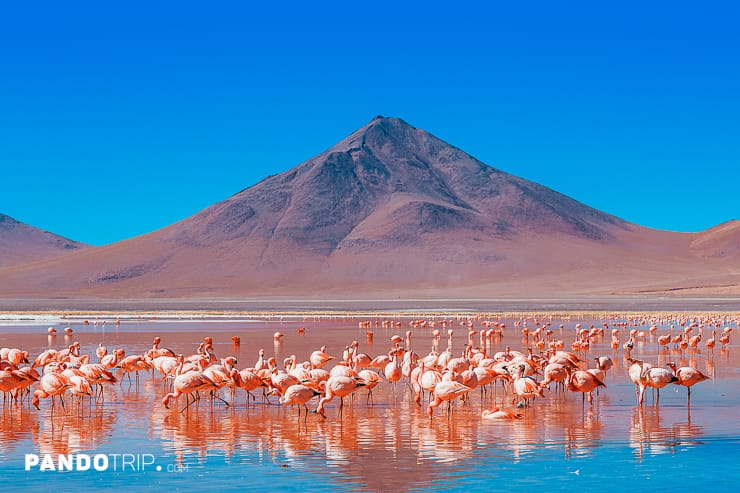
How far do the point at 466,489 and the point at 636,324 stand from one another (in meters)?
33.0

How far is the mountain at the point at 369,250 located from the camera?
460 feet

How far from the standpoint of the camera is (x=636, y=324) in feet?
A: 134

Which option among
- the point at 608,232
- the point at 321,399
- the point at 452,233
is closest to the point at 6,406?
the point at 321,399

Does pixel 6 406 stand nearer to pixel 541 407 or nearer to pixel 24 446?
pixel 24 446

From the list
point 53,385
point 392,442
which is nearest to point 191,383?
point 53,385

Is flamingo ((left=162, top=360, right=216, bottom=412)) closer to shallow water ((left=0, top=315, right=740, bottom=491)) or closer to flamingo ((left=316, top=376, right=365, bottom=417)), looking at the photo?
shallow water ((left=0, top=315, right=740, bottom=491))

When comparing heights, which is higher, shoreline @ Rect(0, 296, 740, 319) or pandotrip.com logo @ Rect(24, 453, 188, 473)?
shoreline @ Rect(0, 296, 740, 319)

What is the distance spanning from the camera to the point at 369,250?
158875mm

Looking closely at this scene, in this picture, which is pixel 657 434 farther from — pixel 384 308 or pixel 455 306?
pixel 455 306

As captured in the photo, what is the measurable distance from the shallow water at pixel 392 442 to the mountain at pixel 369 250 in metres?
101

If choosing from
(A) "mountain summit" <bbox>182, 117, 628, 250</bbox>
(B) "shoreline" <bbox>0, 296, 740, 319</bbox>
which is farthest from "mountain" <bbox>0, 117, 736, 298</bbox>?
(B) "shoreline" <bbox>0, 296, 740, 319</bbox>

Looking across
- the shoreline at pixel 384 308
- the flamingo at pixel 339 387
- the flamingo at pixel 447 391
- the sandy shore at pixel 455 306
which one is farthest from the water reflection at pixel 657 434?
the sandy shore at pixel 455 306

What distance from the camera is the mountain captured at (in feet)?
460

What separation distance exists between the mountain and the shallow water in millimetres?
101160
